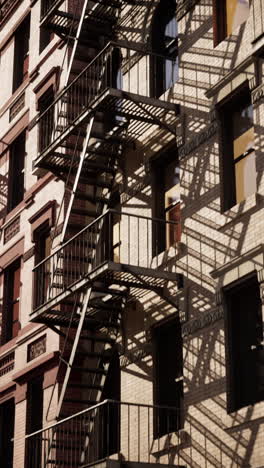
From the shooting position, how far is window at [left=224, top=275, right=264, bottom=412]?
1667 cm

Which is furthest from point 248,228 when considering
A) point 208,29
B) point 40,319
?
point 40,319

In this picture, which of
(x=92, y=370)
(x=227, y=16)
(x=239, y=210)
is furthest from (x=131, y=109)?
(x=92, y=370)

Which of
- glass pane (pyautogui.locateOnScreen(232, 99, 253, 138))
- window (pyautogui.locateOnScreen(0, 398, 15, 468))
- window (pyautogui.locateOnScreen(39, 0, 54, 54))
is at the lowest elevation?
window (pyautogui.locateOnScreen(0, 398, 15, 468))

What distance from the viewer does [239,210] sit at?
1738cm

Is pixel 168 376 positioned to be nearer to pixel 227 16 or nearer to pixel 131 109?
pixel 131 109

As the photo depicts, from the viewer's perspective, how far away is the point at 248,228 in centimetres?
1712

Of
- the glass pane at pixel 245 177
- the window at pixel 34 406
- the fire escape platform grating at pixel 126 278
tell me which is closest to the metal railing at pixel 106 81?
the glass pane at pixel 245 177

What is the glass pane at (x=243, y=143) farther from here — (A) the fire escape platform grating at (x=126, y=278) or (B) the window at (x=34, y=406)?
(B) the window at (x=34, y=406)

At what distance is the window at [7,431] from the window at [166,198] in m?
7.15

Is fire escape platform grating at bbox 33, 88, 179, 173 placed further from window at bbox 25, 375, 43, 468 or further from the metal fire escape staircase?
window at bbox 25, 375, 43, 468

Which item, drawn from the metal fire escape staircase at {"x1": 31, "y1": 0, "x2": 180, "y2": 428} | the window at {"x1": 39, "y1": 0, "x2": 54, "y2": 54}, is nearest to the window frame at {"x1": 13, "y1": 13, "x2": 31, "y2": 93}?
the window at {"x1": 39, "y1": 0, "x2": 54, "y2": 54}

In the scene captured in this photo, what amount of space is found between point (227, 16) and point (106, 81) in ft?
15.1

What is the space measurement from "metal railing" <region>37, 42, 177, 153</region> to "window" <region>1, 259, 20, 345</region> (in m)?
3.62

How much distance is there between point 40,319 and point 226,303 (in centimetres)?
510
